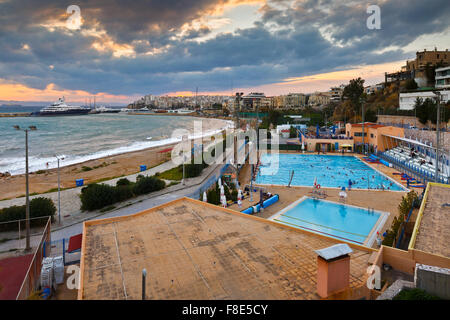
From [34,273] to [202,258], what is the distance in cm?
482

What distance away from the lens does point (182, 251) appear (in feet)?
26.5

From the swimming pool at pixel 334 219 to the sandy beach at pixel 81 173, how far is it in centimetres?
1876

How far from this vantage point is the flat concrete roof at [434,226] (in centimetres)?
842

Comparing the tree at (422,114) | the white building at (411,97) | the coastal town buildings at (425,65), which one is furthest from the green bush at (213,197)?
the coastal town buildings at (425,65)

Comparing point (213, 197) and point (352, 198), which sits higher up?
point (213, 197)

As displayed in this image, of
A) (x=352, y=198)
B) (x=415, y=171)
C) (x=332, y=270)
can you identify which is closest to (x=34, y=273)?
(x=332, y=270)

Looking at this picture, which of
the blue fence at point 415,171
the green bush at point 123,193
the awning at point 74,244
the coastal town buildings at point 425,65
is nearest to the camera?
the awning at point 74,244

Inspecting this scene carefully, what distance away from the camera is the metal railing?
6.63 metres

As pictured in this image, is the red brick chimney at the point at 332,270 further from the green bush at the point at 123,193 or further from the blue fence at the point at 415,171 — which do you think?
the blue fence at the point at 415,171

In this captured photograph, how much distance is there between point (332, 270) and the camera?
19.5 ft

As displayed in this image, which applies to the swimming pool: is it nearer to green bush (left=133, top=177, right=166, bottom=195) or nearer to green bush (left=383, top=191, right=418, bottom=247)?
green bush (left=383, top=191, right=418, bottom=247)

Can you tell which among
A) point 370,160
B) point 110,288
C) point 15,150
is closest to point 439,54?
point 370,160

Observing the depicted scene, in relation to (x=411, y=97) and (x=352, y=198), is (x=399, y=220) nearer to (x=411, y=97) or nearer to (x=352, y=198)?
(x=352, y=198)

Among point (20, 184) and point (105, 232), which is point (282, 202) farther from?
point (20, 184)
